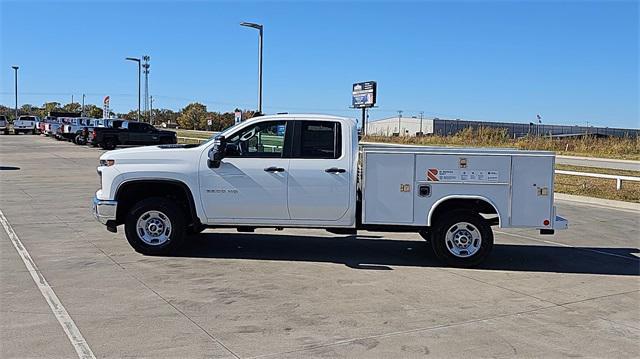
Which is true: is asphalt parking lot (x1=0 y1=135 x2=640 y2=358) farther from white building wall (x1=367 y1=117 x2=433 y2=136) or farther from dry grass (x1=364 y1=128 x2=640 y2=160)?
white building wall (x1=367 y1=117 x2=433 y2=136)

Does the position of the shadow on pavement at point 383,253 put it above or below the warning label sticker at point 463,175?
below

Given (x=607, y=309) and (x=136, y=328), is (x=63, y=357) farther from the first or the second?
(x=607, y=309)

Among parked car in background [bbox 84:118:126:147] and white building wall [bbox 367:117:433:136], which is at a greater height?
white building wall [bbox 367:117:433:136]

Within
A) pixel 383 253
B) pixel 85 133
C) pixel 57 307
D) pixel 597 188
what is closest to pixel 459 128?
pixel 85 133

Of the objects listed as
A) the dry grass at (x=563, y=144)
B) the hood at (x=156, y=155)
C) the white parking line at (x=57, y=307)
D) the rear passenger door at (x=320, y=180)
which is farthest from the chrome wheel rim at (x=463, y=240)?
the dry grass at (x=563, y=144)

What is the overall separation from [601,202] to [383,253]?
10.1m

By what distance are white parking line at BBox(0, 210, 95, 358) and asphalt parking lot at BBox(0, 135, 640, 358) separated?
6 cm

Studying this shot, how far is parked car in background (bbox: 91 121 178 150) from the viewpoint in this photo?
3984cm

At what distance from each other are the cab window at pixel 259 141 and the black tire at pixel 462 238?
2493mm

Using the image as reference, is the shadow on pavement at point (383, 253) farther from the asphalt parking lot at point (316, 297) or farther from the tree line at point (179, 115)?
the tree line at point (179, 115)

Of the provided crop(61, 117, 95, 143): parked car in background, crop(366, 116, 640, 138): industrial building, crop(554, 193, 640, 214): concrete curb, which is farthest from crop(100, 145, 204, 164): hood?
crop(366, 116, 640, 138): industrial building

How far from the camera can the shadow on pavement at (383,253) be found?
29.5 ft

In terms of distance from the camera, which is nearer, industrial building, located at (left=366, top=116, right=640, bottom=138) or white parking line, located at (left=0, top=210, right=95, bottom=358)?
white parking line, located at (left=0, top=210, right=95, bottom=358)

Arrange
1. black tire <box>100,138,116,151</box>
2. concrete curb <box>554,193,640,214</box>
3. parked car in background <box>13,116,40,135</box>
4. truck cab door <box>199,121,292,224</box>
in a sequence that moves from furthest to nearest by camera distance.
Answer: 1. parked car in background <box>13,116,40,135</box>
2. black tire <box>100,138,116,151</box>
3. concrete curb <box>554,193,640,214</box>
4. truck cab door <box>199,121,292,224</box>
